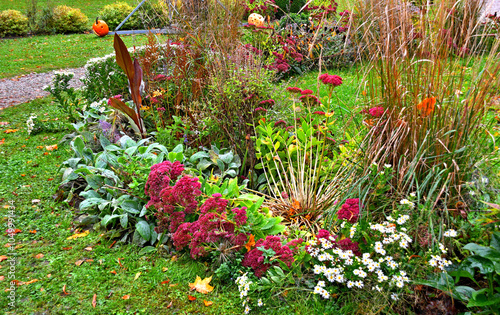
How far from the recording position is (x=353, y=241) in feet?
6.54

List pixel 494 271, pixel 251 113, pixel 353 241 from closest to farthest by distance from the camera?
pixel 494 271 → pixel 353 241 → pixel 251 113

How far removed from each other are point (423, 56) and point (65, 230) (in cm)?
271

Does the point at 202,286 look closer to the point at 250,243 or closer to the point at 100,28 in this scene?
the point at 250,243

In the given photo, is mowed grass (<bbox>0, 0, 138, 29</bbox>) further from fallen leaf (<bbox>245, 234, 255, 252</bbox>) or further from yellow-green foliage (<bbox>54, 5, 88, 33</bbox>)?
fallen leaf (<bbox>245, 234, 255, 252</bbox>)

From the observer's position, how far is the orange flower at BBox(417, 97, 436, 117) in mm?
1899

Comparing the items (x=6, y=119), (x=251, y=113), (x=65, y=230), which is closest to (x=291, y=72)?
(x=251, y=113)

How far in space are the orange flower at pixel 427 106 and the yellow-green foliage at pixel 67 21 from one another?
13.0 meters

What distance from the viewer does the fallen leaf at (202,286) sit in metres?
2.06

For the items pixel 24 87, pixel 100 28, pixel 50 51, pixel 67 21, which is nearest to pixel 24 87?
pixel 24 87

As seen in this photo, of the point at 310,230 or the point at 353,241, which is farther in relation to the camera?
the point at 310,230

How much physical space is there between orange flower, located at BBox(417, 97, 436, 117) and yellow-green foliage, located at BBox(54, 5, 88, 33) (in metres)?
13.0

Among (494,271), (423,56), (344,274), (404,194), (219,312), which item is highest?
(423,56)

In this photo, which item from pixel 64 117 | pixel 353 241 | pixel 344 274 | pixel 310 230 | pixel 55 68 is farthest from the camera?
pixel 55 68

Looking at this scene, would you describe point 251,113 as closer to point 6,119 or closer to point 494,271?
point 494,271
